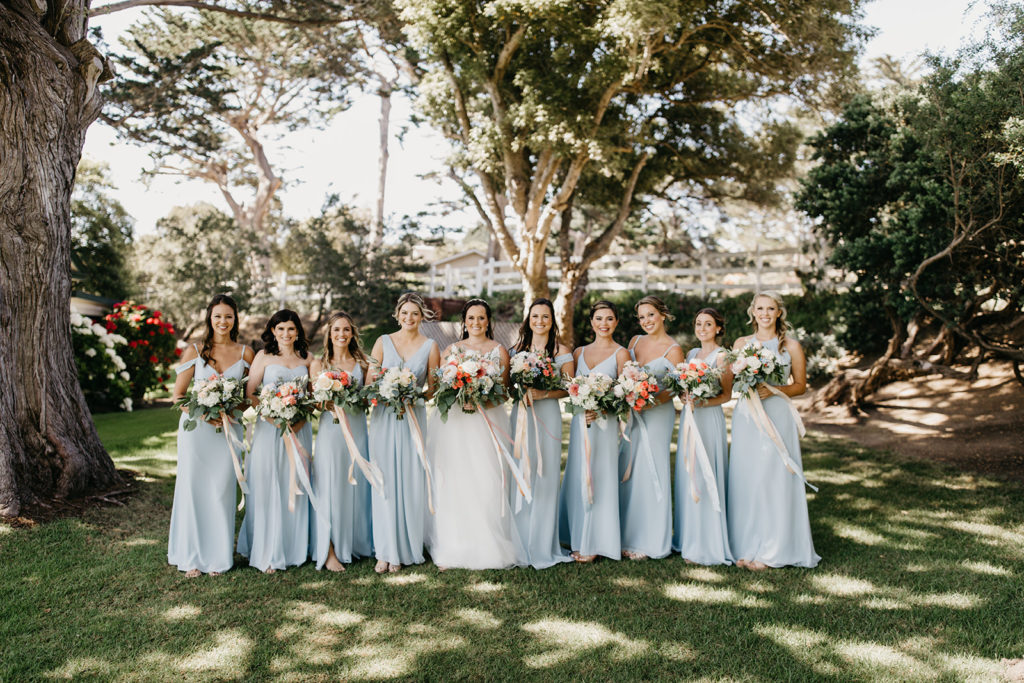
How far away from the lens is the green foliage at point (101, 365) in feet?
41.8

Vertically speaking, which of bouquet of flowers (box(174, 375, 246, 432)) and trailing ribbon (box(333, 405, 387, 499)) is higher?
bouquet of flowers (box(174, 375, 246, 432))

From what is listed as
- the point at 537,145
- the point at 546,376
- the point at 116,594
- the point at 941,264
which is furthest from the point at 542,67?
the point at 116,594

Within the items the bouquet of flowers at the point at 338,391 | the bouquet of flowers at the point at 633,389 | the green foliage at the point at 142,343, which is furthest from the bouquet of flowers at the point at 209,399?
the green foliage at the point at 142,343

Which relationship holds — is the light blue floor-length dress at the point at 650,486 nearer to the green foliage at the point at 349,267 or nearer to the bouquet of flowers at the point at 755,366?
the bouquet of flowers at the point at 755,366

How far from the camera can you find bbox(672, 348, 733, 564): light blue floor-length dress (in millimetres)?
5934

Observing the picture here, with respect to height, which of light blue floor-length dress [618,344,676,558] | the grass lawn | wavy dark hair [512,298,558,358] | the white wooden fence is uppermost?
the white wooden fence

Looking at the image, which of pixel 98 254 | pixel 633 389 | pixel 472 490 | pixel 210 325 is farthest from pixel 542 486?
pixel 98 254

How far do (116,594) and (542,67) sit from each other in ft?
46.8

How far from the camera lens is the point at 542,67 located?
636 inches

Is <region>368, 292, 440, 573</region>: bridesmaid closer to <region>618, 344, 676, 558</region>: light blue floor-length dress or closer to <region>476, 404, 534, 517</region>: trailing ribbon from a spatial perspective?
<region>476, 404, 534, 517</region>: trailing ribbon

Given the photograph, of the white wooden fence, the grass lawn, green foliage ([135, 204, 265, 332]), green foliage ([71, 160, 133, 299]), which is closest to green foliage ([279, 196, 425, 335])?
green foliage ([135, 204, 265, 332])

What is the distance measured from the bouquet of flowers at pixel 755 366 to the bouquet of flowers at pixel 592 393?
107 centimetres

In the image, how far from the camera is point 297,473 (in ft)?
18.9

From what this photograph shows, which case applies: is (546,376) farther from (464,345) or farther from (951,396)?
(951,396)
